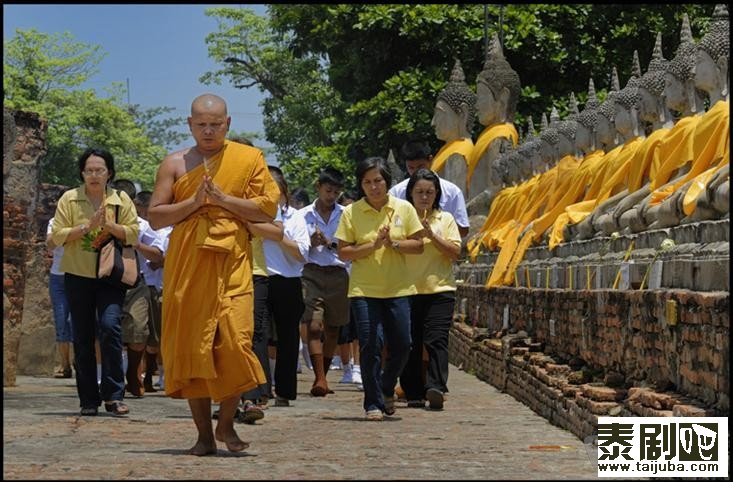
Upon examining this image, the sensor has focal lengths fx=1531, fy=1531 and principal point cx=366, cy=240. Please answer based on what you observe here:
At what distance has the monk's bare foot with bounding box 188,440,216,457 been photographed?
736cm

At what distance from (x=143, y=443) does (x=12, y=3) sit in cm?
255

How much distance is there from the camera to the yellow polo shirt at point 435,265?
34.2ft

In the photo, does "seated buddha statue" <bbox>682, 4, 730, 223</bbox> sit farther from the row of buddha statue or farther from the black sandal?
the black sandal

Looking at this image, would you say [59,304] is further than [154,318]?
Yes

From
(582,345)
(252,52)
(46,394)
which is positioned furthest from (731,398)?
(252,52)

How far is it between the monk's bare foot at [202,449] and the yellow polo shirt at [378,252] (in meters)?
2.67

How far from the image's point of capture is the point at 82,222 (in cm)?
995

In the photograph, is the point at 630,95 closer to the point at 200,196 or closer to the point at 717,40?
the point at 717,40

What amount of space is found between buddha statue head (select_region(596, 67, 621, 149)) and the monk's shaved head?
5.61 metres

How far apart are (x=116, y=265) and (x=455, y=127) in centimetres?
1236

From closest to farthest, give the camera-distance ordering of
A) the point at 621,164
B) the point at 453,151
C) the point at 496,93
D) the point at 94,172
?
1. the point at 94,172
2. the point at 621,164
3. the point at 496,93
4. the point at 453,151

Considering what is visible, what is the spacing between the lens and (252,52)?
52.9 metres

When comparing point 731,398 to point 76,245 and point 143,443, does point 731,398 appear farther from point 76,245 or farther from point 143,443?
point 76,245

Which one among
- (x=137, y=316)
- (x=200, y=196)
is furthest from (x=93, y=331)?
(x=200, y=196)
